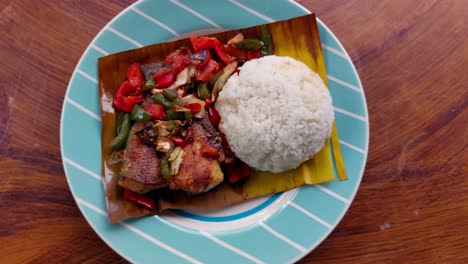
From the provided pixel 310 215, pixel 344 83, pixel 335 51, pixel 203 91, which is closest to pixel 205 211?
pixel 310 215

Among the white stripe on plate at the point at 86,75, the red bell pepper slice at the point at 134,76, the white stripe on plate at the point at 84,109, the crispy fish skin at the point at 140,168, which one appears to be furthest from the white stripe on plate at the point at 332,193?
the white stripe on plate at the point at 86,75

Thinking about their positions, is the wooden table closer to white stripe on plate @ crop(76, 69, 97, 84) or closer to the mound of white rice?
white stripe on plate @ crop(76, 69, 97, 84)

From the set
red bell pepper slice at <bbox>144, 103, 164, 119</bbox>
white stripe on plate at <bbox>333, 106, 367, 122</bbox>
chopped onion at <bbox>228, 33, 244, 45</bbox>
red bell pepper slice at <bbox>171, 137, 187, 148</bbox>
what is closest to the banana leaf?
chopped onion at <bbox>228, 33, 244, 45</bbox>

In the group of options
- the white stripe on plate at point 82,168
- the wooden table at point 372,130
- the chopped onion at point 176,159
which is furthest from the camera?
the wooden table at point 372,130

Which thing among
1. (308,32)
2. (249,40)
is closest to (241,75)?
(249,40)

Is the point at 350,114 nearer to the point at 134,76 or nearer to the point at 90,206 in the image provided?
the point at 134,76

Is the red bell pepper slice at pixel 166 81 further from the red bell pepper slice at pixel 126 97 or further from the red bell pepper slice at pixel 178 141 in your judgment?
the red bell pepper slice at pixel 178 141
